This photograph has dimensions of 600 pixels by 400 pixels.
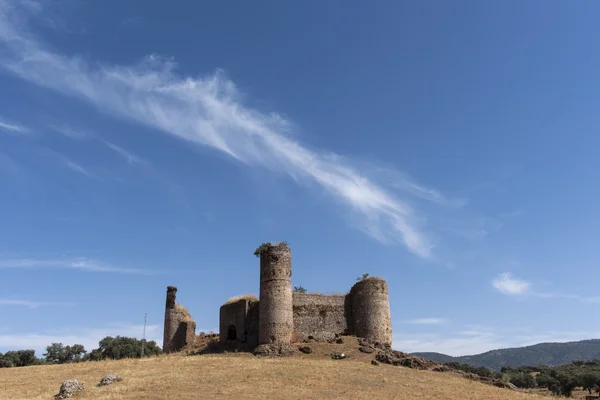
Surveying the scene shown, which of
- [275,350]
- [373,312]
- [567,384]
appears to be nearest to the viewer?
[275,350]

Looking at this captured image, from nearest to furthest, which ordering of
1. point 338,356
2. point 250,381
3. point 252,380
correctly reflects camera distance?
1. point 250,381
2. point 252,380
3. point 338,356

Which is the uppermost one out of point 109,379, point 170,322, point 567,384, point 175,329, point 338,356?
point 170,322

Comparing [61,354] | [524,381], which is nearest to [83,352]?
[61,354]

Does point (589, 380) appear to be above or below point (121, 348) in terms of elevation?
below

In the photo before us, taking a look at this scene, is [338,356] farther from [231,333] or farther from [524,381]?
[524,381]

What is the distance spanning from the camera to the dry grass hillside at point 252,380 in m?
23.2

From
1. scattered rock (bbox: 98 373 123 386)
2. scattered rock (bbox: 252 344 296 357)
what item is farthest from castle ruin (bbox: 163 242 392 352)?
scattered rock (bbox: 98 373 123 386)

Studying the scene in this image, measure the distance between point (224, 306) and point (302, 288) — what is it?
1137cm

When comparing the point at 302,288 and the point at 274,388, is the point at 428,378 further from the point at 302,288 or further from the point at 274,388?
the point at 302,288

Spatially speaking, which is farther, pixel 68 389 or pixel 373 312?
pixel 373 312

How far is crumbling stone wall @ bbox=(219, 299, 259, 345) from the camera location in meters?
38.3

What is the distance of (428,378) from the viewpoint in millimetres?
29109

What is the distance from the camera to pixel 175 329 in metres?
44.5

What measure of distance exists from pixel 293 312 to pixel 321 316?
84.6 inches
